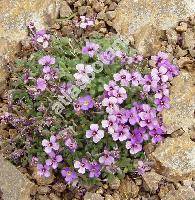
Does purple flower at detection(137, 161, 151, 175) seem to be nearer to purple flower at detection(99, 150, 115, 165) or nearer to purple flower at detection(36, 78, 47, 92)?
purple flower at detection(99, 150, 115, 165)

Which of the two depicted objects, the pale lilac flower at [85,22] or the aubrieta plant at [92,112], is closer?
the aubrieta plant at [92,112]

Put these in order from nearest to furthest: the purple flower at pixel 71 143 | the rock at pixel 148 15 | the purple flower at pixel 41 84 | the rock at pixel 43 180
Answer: the purple flower at pixel 71 143
the purple flower at pixel 41 84
the rock at pixel 43 180
the rock at pixel 148 15

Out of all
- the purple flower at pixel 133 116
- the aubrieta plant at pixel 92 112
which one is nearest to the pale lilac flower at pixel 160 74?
the aubrieta plant at pixel 92 112

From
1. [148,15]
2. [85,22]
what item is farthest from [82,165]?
[148,15]

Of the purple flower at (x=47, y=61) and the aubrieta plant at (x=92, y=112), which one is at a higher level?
the purple flower at (x=47, y=61)

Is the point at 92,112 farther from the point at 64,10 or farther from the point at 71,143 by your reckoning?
the point at 64,10

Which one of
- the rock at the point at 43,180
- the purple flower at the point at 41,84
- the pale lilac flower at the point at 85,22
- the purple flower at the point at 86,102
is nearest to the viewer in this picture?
the purple flower at the point at 86,102

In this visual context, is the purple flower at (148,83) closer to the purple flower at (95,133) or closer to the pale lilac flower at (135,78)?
the pale lilac flower at (135,78)
